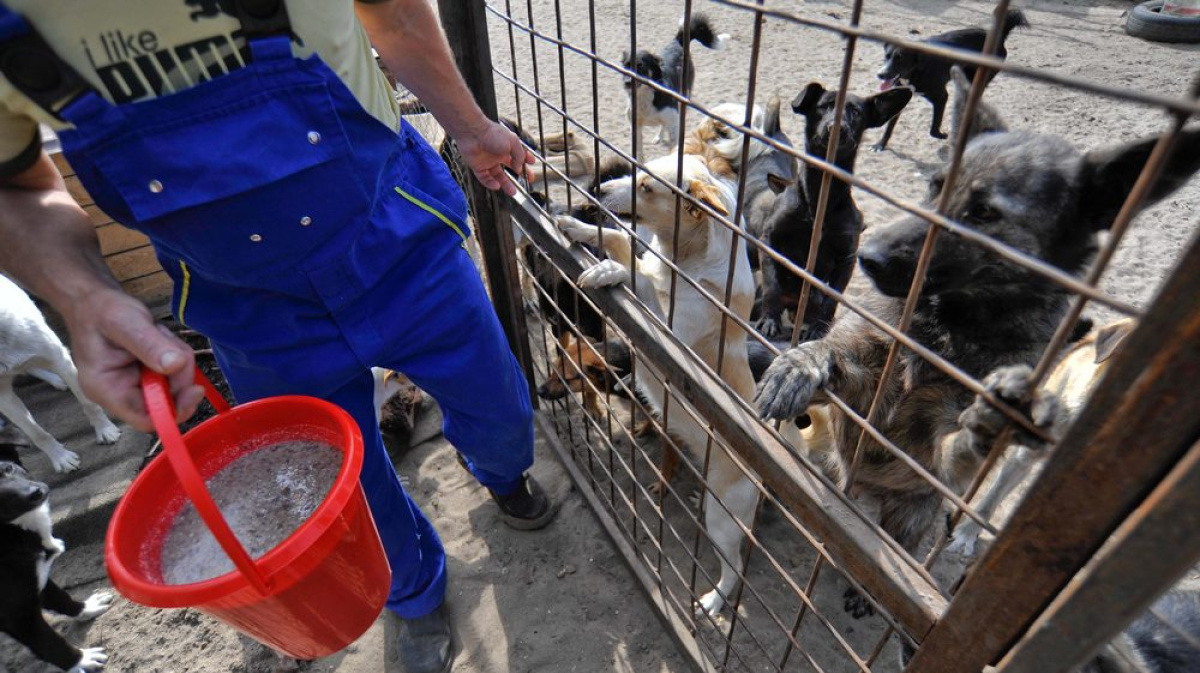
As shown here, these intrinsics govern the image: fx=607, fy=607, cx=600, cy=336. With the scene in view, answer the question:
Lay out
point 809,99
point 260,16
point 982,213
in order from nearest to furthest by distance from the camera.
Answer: point 260,16, point 982,213, point 809,99

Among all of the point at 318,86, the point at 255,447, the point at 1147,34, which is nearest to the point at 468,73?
the point at 318,86

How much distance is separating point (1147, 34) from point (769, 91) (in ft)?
21.8

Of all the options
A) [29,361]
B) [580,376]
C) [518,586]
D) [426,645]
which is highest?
[580,376]

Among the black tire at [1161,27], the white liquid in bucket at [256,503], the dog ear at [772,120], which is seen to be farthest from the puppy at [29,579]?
the black tire at [1161,27]

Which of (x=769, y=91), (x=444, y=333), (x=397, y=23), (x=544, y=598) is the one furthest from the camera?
(x=769, y=91)

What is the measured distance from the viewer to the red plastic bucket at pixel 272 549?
3.64ft

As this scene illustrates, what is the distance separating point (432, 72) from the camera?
6.50ft

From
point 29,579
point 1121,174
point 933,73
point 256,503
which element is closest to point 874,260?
point 1121,174

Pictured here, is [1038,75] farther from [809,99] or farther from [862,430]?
[809,99]

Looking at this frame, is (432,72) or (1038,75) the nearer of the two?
(1038,75)

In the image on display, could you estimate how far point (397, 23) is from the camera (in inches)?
74.3

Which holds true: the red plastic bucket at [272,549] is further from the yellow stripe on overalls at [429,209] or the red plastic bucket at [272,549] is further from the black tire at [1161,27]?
the black tire at [1161,27]

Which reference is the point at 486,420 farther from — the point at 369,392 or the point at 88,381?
the point at 88,381

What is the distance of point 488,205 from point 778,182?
1870mm
